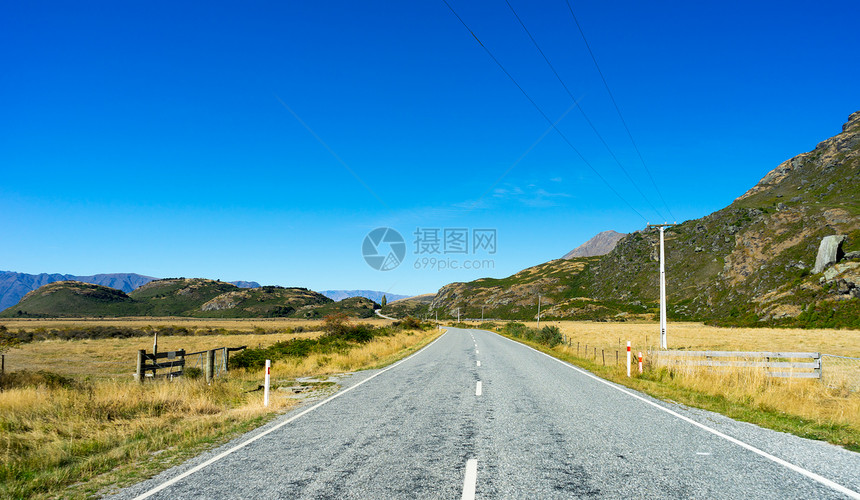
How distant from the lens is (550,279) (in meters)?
166

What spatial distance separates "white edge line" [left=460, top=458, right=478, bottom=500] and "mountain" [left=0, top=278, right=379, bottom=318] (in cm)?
13290

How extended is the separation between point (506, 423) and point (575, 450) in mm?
1934

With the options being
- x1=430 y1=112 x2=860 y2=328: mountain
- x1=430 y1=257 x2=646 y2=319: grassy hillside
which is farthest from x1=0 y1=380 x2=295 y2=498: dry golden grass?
x1=430 y1=257 x2=646 y2=319: grassy hillside

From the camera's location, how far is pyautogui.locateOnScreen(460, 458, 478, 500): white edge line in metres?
4.46

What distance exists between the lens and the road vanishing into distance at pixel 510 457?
475 cm

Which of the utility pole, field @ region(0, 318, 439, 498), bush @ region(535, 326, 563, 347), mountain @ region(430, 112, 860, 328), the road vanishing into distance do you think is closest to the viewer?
the road vanishing into distance

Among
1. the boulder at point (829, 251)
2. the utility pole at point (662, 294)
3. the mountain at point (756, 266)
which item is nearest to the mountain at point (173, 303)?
the mountain at point (756, 266)

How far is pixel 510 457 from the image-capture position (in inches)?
232

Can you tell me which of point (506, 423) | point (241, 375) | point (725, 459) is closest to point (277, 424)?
point (506, 423)

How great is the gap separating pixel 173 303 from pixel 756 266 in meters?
169

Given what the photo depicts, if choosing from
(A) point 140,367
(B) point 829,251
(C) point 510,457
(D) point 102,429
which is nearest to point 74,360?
(A) point 140,367

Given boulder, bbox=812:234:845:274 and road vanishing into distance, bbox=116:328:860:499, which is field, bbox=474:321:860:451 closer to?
road vanishing into distance, bbox=116:328:860:499

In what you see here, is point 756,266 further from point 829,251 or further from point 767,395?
point 767,395

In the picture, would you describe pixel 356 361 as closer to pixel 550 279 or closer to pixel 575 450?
pixel 575 450
